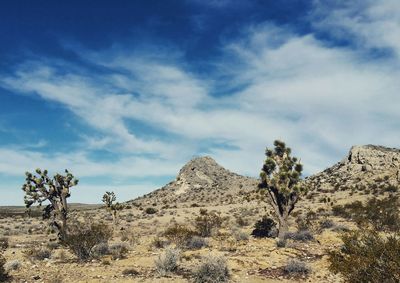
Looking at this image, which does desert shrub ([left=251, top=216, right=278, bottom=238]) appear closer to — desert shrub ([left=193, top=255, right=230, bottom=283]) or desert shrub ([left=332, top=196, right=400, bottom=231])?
desert shrub ([left=332, top=196, right=400, bottom=231])

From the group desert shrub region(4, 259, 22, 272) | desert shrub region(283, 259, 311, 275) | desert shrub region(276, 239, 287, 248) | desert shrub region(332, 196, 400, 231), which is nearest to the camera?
desert shrub region(283, 259, 311, 275)

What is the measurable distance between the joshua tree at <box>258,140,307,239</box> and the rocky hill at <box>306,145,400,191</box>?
2667 cm

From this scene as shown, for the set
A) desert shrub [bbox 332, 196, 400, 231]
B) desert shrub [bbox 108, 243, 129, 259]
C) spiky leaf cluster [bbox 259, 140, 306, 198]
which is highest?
spiky leaf cluster [bbox 259, 140, 306, 198]

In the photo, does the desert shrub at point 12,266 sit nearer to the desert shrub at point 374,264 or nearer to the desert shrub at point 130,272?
Result: the desert shrub at point 130,272

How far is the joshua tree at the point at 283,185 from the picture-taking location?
78.6 ft

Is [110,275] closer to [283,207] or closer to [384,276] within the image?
[384,276]

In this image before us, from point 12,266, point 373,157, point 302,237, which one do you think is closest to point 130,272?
point 12,266

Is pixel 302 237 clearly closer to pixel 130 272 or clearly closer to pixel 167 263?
pixel 167 263

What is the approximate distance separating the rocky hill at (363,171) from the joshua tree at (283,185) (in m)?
26.7

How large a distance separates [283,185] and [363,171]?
4050 cm

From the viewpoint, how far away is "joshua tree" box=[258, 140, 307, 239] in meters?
24.0

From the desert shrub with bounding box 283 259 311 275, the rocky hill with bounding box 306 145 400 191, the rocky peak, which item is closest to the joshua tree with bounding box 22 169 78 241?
the desert shrub with bounding box 283 259 311 275

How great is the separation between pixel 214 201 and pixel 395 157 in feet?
91.7

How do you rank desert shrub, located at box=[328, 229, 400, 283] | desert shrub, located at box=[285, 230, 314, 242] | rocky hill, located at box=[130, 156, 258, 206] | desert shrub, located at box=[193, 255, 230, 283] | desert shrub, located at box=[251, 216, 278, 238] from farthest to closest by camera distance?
rocky hill, located at box=[130, 156, 258, 206] < desert shrub, located at box=[251, 216, 278, 238] < desert shrub, located at box=[285, 230, 314, 242] < desert shrub, located at box=[193, 255, 230, 283] < desert shrub, located at box=[328, 229, 400, 283]
